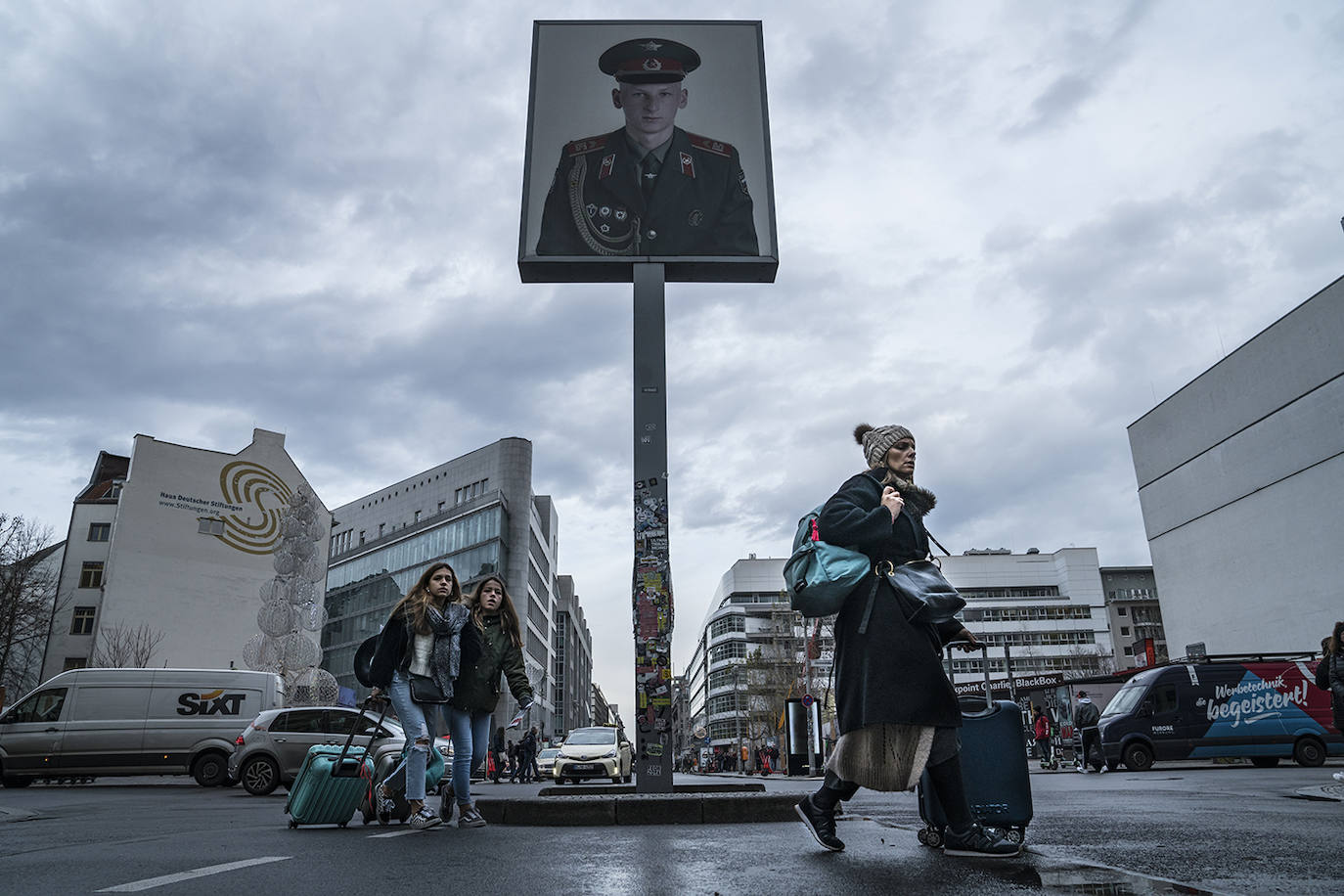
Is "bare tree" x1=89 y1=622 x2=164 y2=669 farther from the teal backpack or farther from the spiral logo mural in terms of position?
the teal backpack

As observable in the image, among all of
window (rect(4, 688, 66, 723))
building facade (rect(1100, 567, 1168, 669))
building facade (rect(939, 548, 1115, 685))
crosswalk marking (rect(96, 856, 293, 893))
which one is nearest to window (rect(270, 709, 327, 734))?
window (rect(4, 688, 66, 723))

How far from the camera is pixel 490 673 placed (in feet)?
22.2

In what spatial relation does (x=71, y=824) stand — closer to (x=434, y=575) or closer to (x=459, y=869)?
(x=434, y=575)

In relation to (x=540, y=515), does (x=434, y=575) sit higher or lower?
lower

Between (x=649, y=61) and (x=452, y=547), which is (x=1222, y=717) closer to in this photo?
(x=649, y=61)

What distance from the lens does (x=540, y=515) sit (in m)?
91.5

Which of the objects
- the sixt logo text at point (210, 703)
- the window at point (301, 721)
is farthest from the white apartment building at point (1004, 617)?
the window at point (301, 721)

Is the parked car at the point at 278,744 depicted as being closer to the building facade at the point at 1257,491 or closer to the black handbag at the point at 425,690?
the black handbag at the point at 425,690

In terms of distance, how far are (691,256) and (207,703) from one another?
14089 millimetres

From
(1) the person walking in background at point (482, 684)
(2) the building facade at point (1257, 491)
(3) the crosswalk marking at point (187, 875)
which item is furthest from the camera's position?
(2) the building facade at point (1257, 491)

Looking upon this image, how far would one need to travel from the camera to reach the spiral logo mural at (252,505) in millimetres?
58094

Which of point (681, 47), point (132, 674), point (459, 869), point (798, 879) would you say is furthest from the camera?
point (132, 674)

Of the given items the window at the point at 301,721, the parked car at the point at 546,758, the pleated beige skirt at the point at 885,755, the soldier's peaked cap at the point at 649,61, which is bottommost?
the parked car at the point at 546,758

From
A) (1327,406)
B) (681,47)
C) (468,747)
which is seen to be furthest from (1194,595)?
(468,747)
